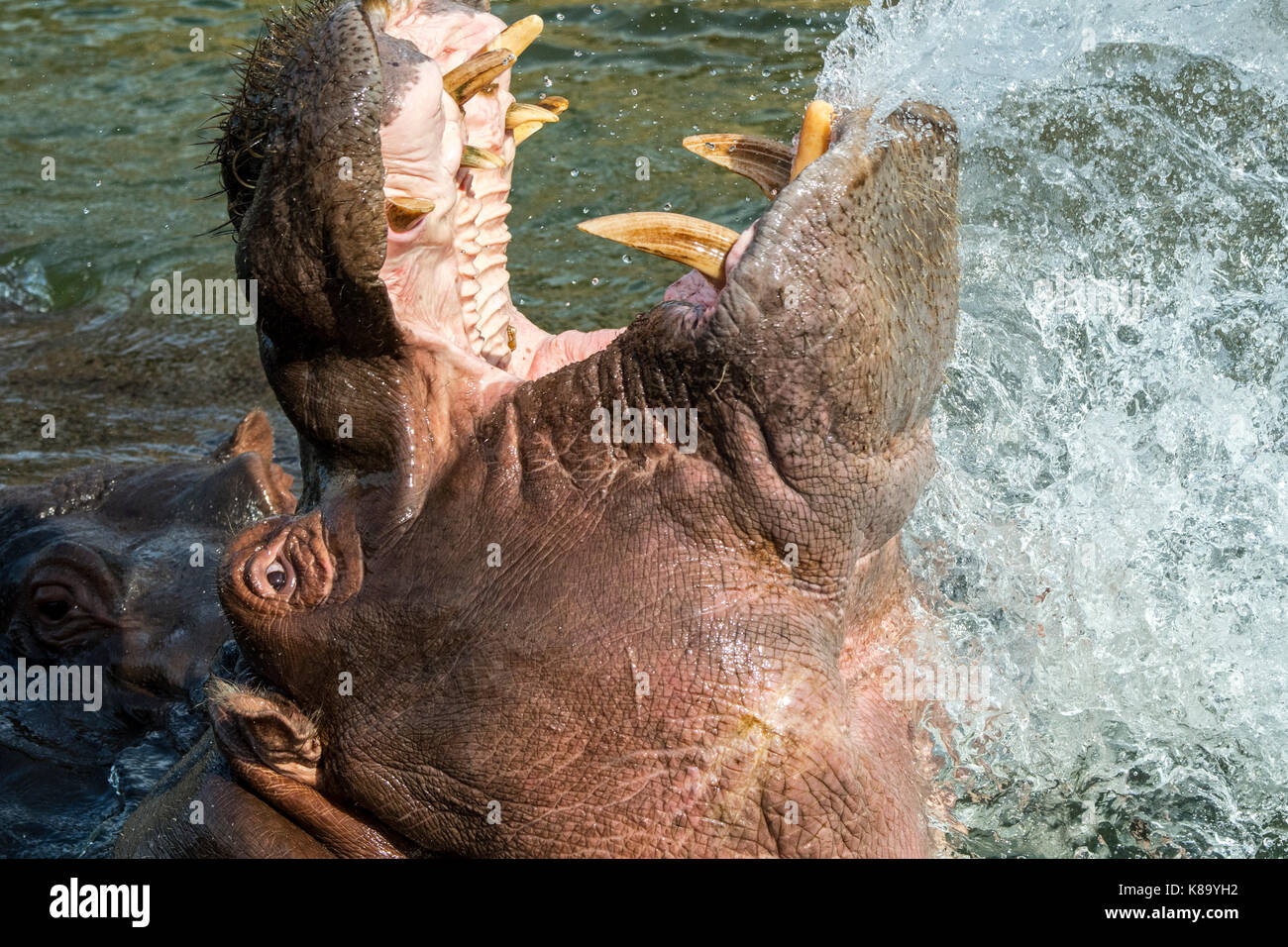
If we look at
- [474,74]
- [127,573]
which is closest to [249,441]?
[127,573]

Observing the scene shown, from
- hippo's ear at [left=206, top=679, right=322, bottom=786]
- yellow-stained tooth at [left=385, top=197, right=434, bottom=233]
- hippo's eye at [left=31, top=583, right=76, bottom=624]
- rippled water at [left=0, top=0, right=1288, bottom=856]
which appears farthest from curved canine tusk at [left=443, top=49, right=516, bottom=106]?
hippo's eye at [left=31, top=583, right=76, bottom=624]

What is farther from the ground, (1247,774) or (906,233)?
(906,233)

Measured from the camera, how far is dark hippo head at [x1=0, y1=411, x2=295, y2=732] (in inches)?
171

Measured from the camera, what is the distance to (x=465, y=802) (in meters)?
2.76

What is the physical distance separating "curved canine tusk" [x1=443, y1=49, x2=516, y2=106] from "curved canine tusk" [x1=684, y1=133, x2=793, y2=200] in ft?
1.25

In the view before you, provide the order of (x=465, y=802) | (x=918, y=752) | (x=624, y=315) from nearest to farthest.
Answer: (x=465, y=802) < (x=918, y=752) < (x=624, y=315)

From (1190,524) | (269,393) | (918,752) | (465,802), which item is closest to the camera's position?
(465,802)

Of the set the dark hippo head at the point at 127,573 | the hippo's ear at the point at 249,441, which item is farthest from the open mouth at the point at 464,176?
the hippo's ear at the point at 249,441

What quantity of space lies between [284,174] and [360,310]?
0.26 meters

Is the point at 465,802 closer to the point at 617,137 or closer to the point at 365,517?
the point at 365,517

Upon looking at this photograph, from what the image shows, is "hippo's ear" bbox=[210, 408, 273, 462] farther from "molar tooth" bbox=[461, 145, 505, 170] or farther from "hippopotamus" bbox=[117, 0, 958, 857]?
"molar tooth" bbox=[461, 145, 505, 170]

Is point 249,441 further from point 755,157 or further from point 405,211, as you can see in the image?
point 755,157
